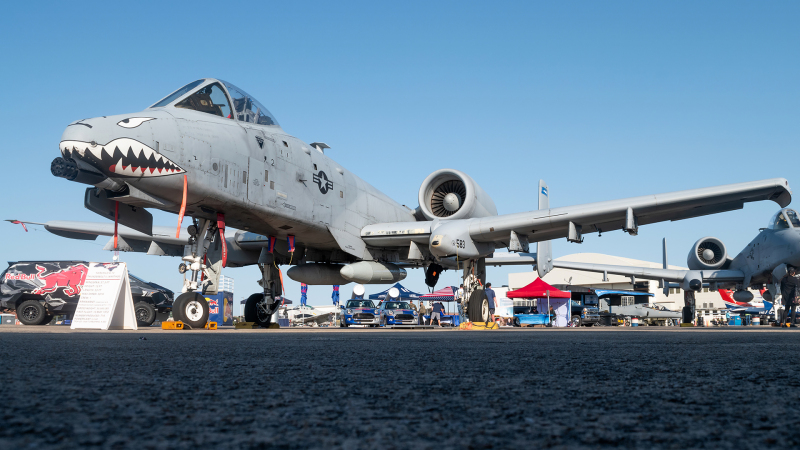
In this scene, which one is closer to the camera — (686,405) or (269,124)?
(686,405)

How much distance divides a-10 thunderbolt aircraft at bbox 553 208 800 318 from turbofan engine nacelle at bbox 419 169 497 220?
12.6 metres

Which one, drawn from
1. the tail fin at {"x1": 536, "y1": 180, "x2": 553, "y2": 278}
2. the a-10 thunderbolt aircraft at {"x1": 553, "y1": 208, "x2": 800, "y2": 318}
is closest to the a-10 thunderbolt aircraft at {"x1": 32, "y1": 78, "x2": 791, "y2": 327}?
the tail fin at {"x1": 536, "y1": 180, "x2": 553, "y2": 278}

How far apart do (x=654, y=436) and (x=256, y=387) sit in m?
1.03

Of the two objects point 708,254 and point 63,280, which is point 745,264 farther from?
point 63,280

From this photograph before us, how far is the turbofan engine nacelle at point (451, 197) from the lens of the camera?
47.2 feet

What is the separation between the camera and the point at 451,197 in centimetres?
1482

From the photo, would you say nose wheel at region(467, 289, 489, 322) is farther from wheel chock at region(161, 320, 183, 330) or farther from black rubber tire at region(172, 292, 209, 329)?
wheel chock at region(161, 320, 183, 330)

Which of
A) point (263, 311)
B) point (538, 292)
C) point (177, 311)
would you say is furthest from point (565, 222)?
point (538, 292)

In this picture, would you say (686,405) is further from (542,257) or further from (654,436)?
(542,257)

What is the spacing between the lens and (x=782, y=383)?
1740mm

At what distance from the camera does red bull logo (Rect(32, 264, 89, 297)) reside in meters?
16.8

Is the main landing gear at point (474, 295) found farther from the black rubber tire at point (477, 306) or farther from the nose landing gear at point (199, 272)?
the nose landing gear at point (199, 272)

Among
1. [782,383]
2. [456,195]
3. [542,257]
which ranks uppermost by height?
[456,195]

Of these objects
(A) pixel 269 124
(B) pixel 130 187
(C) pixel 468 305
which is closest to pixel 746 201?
(C) pixel 468 305
